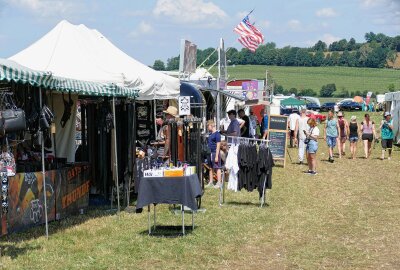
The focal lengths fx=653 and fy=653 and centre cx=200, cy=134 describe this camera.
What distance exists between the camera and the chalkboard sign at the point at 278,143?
19.5 metres

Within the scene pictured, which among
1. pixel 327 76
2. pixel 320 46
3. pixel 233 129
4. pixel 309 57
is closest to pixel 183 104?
pixel 233 129

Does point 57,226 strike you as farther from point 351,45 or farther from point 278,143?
point 351,45

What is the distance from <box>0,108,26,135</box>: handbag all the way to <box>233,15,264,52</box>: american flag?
60.9 ft

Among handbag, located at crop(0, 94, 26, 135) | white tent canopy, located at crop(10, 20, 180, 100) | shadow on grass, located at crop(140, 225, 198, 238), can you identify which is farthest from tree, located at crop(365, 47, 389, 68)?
handbag, located at crop(0, 94, 26, 135)

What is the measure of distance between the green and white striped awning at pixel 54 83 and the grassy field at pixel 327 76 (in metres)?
88.3

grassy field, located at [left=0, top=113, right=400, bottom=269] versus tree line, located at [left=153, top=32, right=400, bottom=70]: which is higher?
tree line, located at [left=153, top=32, right=400, bottom=70]

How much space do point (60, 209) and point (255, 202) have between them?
385cm

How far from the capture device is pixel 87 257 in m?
7.72

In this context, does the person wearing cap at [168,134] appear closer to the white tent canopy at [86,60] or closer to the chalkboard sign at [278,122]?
the white tent canopy at [86,60]

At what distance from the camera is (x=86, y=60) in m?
11.5

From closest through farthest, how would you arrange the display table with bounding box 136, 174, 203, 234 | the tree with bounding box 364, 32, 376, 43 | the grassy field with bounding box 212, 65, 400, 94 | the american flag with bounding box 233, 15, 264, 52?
the display table with bounding box 136, 174, 203, 234
the american flag with bounding box 233, 15, 264, 52
the grassy field with bounding box 212, 65, 400, 94
the tree with bounding box 364, 32, 376, 43

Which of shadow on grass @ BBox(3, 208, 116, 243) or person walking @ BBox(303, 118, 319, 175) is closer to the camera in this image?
shadow on grass @ BBox(3, 208, 116, 243)

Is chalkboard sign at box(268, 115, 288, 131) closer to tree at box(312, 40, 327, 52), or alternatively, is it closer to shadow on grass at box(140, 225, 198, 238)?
shadow on grass at box(140, 225, 198, 238)

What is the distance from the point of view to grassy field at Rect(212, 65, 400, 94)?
342 ft
